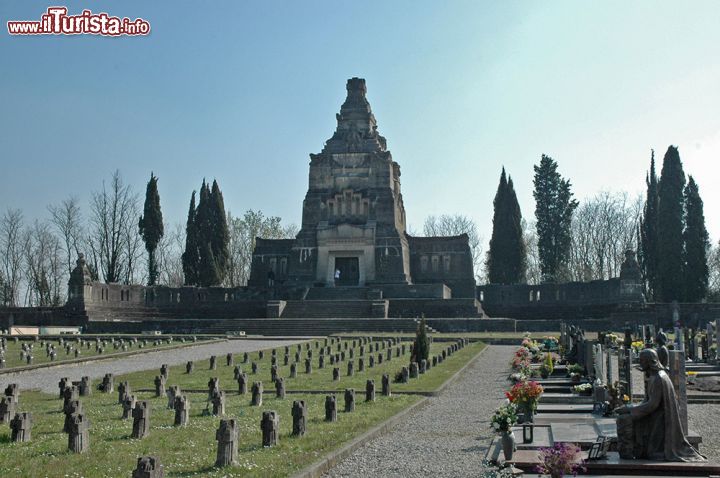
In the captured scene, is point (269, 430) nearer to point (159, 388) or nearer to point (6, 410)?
point (6, 410)

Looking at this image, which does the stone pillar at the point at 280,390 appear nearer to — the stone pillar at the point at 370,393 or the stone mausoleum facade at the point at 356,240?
the stone pillar at the point at 370,393

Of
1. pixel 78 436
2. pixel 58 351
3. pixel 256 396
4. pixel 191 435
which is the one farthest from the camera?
pixel 58 351

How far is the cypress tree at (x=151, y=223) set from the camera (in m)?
75.7

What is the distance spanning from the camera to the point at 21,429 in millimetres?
12828

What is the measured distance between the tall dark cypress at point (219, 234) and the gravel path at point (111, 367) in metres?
37.6

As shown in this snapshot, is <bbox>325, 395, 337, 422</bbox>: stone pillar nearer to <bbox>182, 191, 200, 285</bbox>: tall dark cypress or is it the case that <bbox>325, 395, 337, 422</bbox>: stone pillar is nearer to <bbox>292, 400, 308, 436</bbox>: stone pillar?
<bbox>292, 400, 308, 436</bbox>: stone pillar

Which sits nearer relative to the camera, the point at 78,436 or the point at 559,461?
the point at 559,461

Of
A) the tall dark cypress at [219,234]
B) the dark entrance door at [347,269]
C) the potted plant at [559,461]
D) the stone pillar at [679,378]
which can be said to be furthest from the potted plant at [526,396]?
the tall dark cypress at [219,234]

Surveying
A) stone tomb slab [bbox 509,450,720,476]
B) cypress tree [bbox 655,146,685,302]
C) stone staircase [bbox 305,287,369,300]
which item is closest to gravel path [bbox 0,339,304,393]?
stone tomb slab [bbox 509,450,720,476]

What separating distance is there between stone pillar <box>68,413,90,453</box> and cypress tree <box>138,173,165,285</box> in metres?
65.2

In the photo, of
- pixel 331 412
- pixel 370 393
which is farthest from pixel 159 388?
pixel 331 412

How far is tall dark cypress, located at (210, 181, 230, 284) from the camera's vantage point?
7756 cm

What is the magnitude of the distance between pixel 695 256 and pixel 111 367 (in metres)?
46.5

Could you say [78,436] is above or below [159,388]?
above
